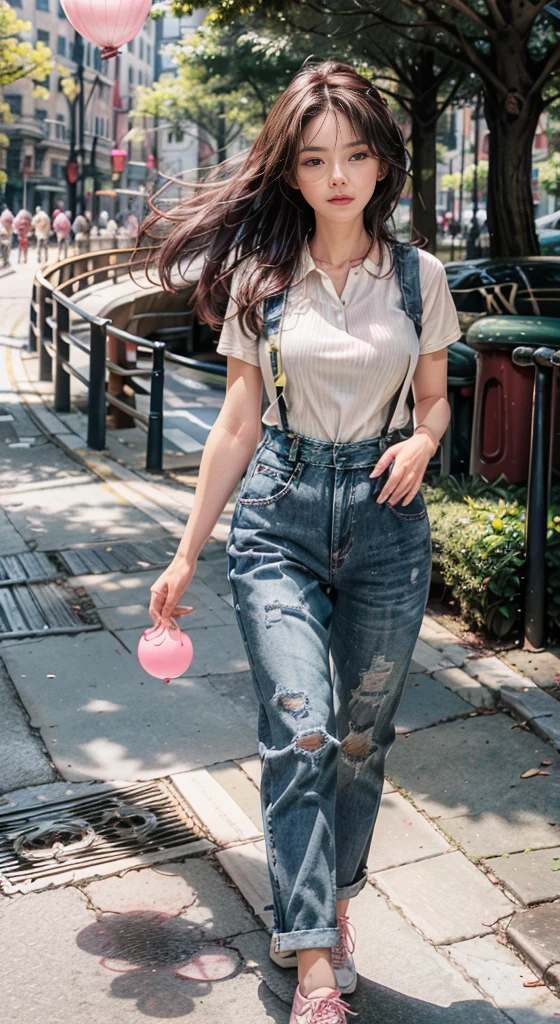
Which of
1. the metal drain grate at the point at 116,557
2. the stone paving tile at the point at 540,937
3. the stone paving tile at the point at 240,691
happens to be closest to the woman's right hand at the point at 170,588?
the stone paving tile at the point at 540,937

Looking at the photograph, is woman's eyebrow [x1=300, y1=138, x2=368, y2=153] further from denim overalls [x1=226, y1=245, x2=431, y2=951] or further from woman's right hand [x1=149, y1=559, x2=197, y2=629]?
woman's right hand [x1=149, y1=559, x2=197, y2=629]

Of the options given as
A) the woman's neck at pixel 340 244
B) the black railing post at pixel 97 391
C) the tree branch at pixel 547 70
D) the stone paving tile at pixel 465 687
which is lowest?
the stone paving tile at pixel 465 687

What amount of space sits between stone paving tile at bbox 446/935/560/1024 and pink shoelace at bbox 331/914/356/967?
0.31 metres

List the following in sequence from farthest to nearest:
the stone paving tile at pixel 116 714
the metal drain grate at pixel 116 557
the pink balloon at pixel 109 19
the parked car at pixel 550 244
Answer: the parked car at pixel 550 244
the pink balloon at pixel 109 19
the metal drain grate at pixel 116 557
the stone paving tile at pixel 116 714

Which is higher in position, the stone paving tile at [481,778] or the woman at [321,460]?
the woman at [321,460]

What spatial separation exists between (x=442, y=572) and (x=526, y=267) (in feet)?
14.8

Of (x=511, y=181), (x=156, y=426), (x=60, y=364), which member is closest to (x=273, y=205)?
(x=156, y=426)

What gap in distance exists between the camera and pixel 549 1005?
2.76 metres

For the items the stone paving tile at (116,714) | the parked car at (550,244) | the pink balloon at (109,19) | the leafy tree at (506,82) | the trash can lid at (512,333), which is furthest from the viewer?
the parked car at (550,244)

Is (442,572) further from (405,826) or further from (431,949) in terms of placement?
(431,949)

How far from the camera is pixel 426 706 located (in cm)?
444

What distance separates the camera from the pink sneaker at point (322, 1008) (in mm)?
2340

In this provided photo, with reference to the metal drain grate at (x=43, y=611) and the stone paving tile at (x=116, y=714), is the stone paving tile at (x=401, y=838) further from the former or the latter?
the metal drain grate at (x=43, y=611)

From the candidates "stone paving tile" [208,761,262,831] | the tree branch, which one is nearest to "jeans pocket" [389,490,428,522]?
"stone paving tile" [208,761,262,831]
